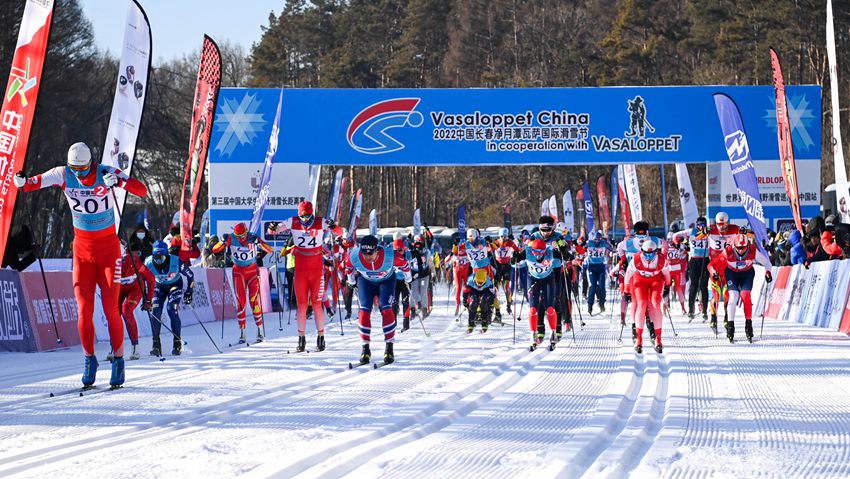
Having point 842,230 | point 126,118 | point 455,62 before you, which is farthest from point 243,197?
point 455,62

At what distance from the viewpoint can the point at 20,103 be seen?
14477mm

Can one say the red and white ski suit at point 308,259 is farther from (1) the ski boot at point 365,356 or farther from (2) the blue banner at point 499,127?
(2) the blue banner at point 499,127

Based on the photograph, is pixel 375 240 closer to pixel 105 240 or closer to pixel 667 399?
pixel 105 240

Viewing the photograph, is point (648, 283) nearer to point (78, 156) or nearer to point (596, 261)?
point (78, 156)

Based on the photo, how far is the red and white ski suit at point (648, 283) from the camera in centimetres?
1521

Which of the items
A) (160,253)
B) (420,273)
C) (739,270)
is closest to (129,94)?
(160,253)

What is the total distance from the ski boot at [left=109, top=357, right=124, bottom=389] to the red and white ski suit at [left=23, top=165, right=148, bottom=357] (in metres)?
0.29

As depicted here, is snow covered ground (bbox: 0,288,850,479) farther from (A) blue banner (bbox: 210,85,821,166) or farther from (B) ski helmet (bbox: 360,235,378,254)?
(A) blue banner (bbox: 210,85,821,166)

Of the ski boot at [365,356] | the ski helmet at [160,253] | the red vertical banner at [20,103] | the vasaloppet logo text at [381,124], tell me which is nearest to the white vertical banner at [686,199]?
the vasaloppet logo text at [381,124]

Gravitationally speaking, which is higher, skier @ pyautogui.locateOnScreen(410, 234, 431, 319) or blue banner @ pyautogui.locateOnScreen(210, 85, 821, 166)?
blue banner @ pyautogui.locateOnScreen(210, 85, 821, 166)

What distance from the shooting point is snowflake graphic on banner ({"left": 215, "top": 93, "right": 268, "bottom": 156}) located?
3238 centimetres

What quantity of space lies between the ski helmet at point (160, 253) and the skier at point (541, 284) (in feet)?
16.6

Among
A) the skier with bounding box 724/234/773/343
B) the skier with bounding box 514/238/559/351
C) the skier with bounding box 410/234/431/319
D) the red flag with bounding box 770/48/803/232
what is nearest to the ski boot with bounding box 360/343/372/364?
the skier with bounding box 514/238/559/351

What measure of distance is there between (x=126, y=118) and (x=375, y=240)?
22.8 feet
